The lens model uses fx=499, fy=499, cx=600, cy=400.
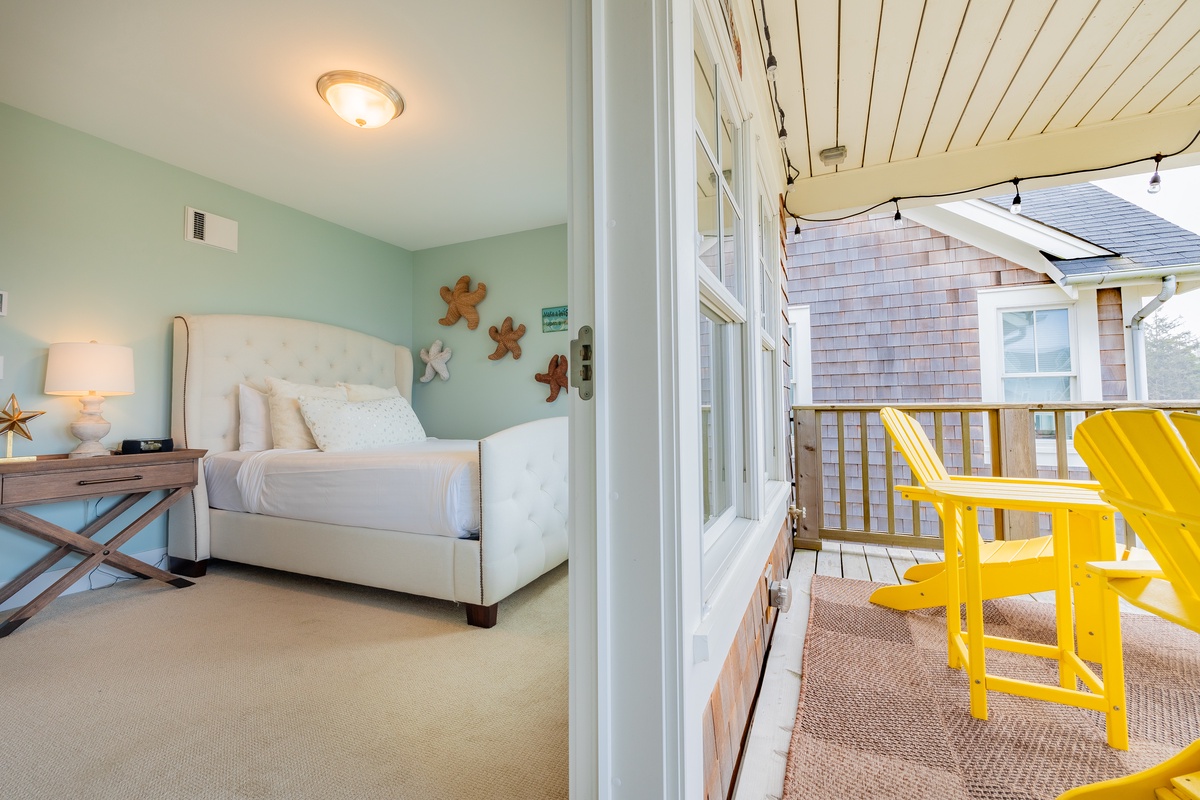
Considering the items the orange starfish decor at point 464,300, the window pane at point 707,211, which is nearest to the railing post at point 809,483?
the window pane at point 707,211

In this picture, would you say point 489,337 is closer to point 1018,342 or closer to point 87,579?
point 87,579

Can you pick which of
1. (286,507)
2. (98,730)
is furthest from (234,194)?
(98,730)

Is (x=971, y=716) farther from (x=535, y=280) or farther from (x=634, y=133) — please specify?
(x=535, y=280)

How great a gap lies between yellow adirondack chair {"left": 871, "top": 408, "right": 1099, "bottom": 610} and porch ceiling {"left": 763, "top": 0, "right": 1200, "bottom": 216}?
4.60 ft

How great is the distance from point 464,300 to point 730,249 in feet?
10.0

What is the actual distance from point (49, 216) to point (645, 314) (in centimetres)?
329

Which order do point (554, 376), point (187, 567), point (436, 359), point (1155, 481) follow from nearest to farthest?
point (1155, 481), point (187, 567), point (554, 376), point (436, 359)

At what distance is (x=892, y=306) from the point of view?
171 inches

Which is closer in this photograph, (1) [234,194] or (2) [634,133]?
(2) [634,133]

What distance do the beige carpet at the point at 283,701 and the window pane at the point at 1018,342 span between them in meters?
4.21

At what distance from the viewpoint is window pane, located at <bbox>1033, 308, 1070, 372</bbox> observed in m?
3.96

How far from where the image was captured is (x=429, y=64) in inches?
83.4

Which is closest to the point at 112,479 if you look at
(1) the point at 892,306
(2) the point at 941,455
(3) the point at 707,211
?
(3) the point at 707,211

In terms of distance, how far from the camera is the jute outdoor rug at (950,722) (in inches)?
44.3
